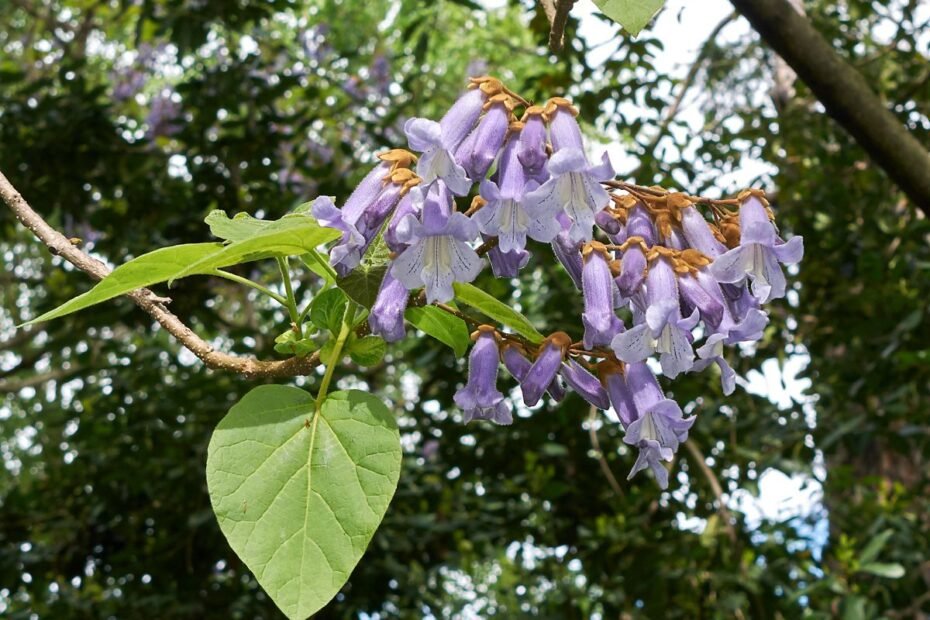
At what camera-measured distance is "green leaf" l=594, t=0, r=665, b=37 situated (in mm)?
951

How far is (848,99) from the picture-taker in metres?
2.57

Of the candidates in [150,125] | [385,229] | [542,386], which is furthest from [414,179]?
[150,125]

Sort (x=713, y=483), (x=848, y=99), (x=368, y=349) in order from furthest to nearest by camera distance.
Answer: (x=713, y=483) < (x=848, y=99) < (x=368, y=349)

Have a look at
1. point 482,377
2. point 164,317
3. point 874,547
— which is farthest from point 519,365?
point 874,547

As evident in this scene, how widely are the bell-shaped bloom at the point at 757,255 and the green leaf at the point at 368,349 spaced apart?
1.45ft

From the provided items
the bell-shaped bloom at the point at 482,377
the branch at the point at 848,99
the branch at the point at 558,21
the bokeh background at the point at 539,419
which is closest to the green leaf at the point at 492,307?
the bell-shaped bloom at the point at 482,377

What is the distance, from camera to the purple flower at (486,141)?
1060mm

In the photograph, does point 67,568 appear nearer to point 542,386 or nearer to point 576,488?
point 576,488

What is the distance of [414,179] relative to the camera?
1081mm

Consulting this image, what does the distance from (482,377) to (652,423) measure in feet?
0.71

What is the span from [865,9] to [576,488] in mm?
2549

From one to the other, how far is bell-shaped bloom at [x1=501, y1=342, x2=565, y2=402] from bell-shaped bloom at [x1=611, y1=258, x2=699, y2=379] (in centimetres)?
15

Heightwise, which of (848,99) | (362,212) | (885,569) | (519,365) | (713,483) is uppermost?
(848,99)

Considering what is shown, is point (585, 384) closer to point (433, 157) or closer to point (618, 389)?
point (618, 389)
